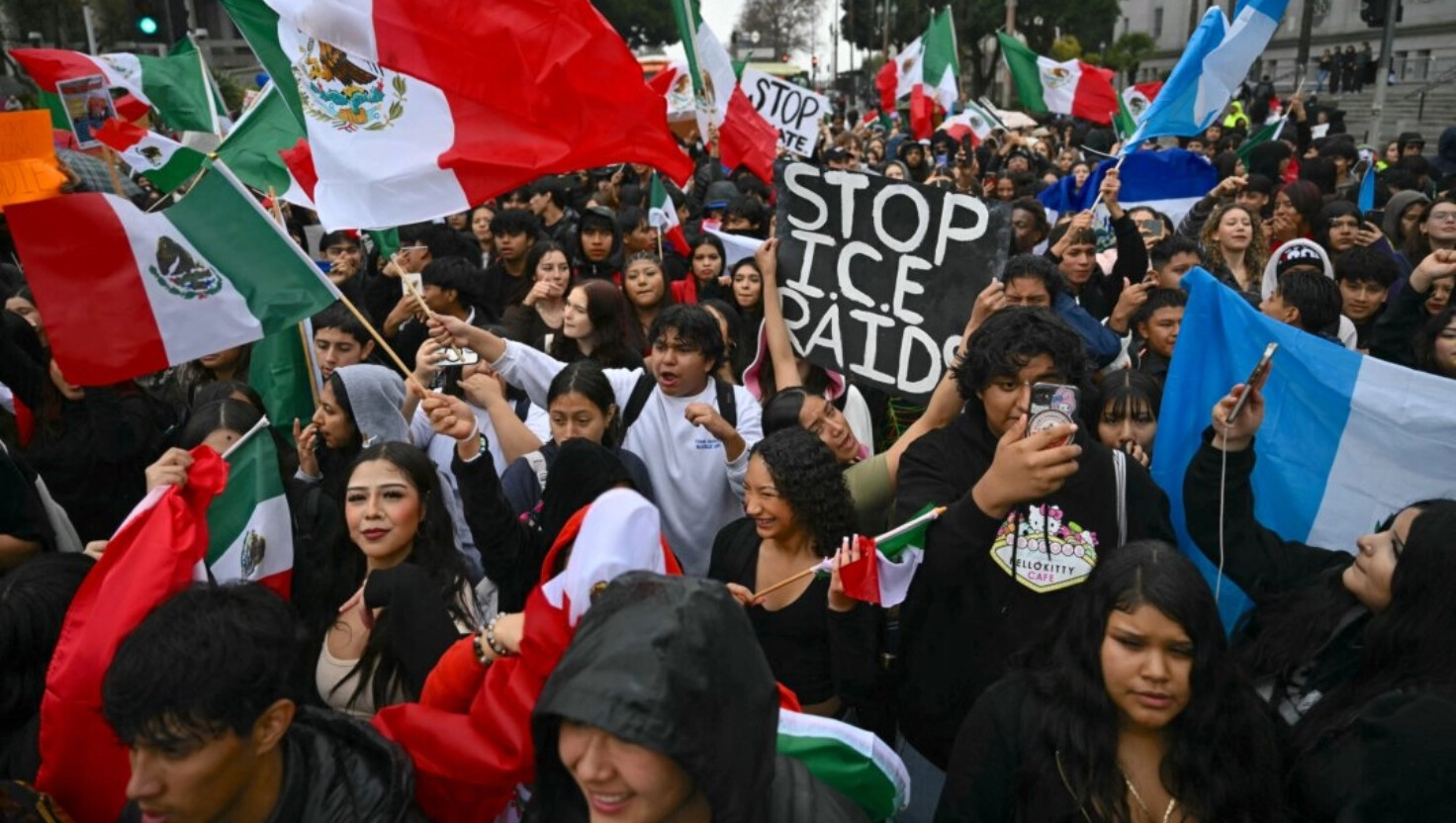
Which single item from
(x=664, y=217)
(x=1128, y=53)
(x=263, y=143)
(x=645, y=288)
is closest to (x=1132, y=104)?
(x=664, y=217)

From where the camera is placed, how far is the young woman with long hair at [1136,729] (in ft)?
7.81

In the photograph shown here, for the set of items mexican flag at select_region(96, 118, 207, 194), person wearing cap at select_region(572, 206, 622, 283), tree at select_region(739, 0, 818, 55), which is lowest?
tree at select_region(739, 0, 818, 55)

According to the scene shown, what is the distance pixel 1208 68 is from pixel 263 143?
560cm

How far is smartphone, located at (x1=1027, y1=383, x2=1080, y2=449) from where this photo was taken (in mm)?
2822

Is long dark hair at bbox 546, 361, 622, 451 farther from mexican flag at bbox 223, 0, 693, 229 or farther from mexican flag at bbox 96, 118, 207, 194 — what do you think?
mexican flag at bbox 96, 118, 207, 194

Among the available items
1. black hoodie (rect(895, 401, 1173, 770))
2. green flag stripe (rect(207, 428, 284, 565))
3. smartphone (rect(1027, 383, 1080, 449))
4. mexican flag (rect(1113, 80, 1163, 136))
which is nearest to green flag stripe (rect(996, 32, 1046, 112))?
mexican flag (rect(1113, 80, 1163, 136))

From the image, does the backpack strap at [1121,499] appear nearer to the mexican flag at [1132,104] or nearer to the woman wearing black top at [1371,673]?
the woman wearing black top at [1371,673]

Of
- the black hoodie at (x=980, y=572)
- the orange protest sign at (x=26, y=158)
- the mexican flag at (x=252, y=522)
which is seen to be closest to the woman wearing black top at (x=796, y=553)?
the black hoodie at (x=980, y=572)

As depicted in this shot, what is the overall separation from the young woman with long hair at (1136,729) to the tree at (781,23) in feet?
316

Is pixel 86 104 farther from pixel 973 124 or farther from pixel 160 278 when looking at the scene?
pixel 973 124

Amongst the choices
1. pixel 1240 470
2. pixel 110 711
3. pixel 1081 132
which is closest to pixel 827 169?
pixel 1240 470

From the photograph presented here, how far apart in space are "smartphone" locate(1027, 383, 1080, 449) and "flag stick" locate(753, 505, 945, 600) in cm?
35

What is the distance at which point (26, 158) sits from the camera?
21.7 feet

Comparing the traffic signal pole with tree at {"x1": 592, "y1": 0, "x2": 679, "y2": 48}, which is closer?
the traffic signal pole
